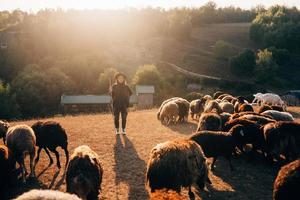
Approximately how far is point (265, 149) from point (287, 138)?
886 millimetres

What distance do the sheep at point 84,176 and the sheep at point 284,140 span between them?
5.93 metres

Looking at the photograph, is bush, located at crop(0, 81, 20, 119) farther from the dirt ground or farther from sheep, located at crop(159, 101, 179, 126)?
the dirt ground

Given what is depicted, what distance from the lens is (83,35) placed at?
8669cm

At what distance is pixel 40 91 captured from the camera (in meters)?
52.5

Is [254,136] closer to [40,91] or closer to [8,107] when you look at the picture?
[8,107]

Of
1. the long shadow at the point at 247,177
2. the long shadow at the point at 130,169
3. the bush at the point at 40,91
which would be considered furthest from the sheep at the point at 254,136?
the bush at the point at 40,91

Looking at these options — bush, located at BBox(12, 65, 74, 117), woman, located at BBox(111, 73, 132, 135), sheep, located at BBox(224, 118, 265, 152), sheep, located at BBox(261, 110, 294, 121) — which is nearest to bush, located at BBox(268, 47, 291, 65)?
bush, located at BBox(12, 65, 74, 117)

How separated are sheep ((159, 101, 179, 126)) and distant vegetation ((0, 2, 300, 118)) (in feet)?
A: 98.1

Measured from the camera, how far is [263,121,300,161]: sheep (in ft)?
37.4

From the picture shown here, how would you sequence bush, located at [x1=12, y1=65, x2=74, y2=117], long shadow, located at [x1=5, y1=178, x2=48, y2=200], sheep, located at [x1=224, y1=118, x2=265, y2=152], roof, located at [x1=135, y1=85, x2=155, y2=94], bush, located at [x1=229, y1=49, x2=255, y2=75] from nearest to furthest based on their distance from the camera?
long shadow, located at [x1=5, y1=178, x2=48, y2=200] < sheep, located at [x1=224, y1=118, x2=265, y2=152] < bush, located at [x1=12, y1=65, x2=74, y2=117] < roof, located at [x1=135, y1=85, x2=155, y2=94] < bush, located at [x1=229, y1=49, x2=255, y2=75]

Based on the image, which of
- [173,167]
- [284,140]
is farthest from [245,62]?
[173,167]

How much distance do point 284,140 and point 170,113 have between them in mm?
8136

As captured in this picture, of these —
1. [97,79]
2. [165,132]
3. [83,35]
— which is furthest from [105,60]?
[165,132]

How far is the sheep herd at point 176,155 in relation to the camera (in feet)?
26.1
